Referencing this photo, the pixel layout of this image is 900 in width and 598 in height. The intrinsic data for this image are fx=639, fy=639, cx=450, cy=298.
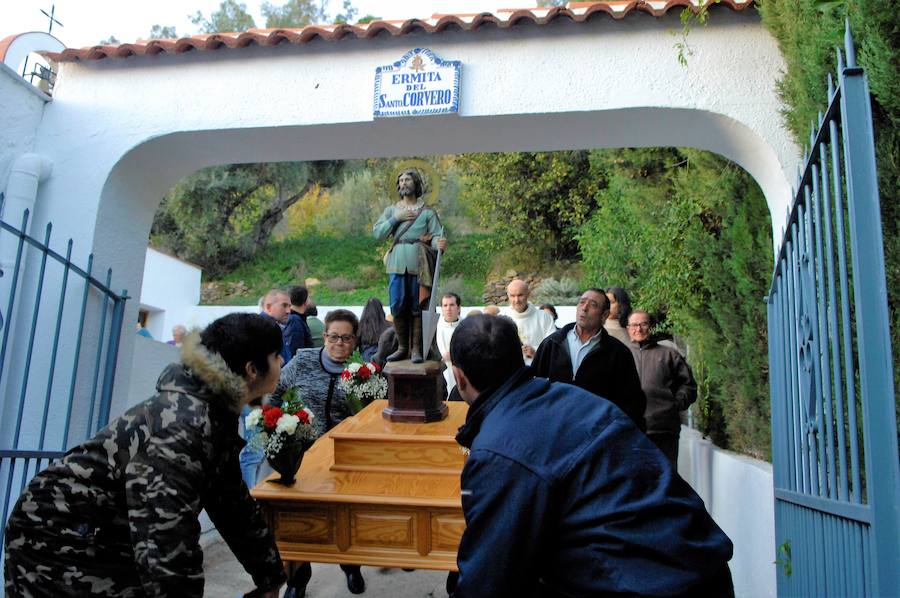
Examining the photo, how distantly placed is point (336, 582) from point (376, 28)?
3.95 m

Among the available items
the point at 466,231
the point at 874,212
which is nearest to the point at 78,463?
the point at 874,212

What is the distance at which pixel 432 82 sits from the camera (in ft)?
15.1

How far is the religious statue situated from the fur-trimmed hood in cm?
254

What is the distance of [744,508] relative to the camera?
4062 mm

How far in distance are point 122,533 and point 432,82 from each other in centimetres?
365

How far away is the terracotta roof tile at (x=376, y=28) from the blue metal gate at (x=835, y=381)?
2.41 meters

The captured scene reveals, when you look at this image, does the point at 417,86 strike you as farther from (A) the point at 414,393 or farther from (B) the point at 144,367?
(B) the point at 144,367

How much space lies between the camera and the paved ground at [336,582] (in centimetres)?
425

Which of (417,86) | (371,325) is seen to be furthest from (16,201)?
(417,86)

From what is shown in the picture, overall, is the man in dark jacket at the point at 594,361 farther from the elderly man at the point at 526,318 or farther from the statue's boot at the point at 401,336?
the elderly man at the point at 526,318

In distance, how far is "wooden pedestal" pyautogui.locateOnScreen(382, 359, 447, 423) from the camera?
416cm

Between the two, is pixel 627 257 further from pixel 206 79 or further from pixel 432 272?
pixel 206 79

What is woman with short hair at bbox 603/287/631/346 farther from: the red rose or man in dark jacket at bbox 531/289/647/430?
the red rose

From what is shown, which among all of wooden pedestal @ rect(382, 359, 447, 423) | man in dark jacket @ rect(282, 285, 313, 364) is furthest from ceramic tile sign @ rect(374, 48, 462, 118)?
wooden pedestal @ rect(382, 359, 447, 423)
